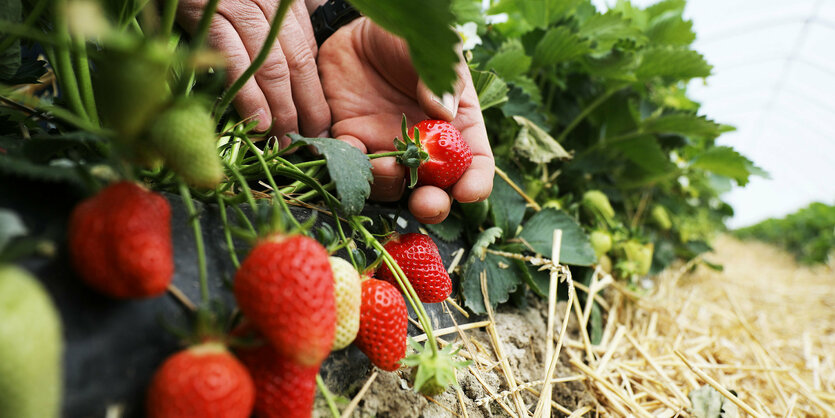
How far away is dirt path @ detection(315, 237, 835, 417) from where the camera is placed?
0.75 metres

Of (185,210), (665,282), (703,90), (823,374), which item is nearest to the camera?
(185,210)

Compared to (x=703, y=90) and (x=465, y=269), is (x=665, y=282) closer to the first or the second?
(x=465, y=269)

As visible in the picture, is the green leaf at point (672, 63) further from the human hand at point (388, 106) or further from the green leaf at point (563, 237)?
the human hand at point (388, 106)

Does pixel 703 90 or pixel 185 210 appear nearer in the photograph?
pixel 185 210

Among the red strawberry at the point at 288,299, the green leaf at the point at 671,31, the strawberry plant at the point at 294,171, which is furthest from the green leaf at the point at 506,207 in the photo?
the green leaf at the point at 671,31

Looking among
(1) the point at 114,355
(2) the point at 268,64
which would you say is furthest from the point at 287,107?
(1) the point at 114,355

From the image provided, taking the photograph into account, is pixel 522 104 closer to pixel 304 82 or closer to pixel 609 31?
pixel 609 31

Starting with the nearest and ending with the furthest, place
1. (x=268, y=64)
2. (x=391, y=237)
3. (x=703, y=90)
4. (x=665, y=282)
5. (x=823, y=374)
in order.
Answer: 1. (x=391, y=237)
2. (x=268, y=64)
3. (x=823, y=374)
4. (x=665, y=282)
5. (x=703, y=90)

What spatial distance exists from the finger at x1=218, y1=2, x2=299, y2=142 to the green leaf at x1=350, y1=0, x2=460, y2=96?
0.40 metres

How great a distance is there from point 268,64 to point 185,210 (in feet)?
1.31

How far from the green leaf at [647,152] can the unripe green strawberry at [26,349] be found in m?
1.58

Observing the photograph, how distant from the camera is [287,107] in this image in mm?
917

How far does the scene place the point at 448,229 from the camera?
3.25 ft

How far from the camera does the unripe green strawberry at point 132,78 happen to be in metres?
0.34
